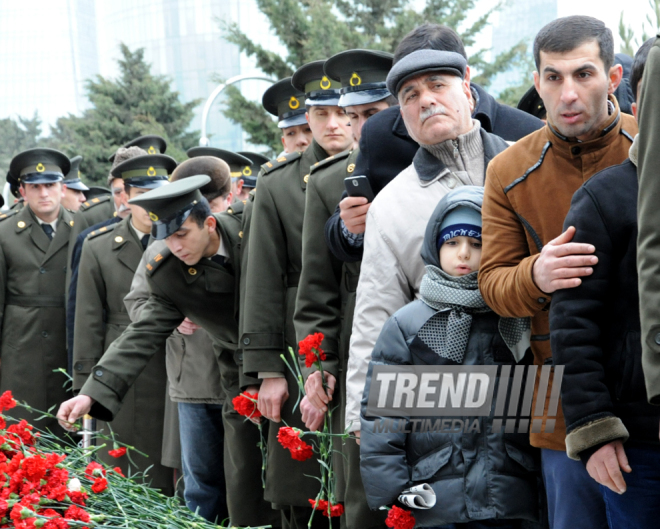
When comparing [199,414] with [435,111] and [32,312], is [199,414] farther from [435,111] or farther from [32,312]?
[32,312]

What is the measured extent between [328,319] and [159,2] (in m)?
52.5

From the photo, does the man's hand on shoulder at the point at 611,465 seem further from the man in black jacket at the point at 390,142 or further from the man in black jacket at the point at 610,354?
the man in black jacket at the point at 390,142

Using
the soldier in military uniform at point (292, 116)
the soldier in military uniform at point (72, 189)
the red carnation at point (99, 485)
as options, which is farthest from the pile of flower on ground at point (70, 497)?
the soldier in military uniform at point (72, 189)

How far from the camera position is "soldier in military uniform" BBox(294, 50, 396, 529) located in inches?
160

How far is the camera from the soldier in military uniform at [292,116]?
573 cm

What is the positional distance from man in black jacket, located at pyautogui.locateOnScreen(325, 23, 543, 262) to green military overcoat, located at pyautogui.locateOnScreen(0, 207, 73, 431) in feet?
16.1

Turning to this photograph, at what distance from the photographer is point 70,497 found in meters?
3.17

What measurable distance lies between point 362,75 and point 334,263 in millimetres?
832

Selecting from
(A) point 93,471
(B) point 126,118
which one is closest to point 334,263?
(A) point 93,471

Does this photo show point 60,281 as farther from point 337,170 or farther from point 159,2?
point 159,2

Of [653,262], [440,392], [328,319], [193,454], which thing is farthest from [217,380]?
[653,262]

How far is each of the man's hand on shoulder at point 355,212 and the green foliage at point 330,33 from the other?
49.2 ft

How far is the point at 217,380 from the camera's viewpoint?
18.1 feet

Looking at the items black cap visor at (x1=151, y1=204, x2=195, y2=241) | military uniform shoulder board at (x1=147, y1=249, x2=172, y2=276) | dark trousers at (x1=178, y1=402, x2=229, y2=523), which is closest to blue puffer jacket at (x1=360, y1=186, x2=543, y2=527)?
black cap visor at (x1=151, y1=204, x2=195, y2=241)
